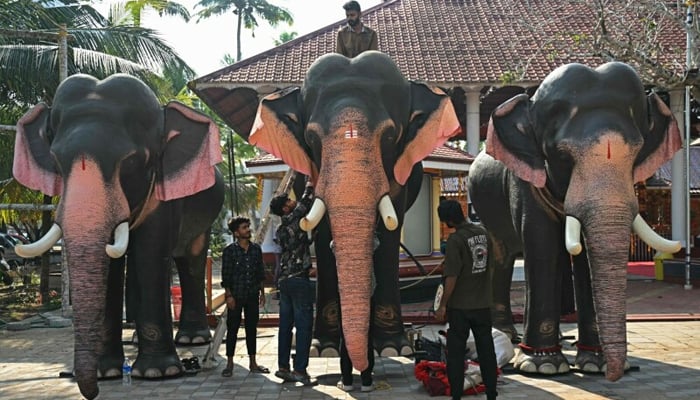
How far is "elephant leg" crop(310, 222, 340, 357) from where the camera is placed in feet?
25.9

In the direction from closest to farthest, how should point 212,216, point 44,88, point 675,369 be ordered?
point 675,369
point 212,216
point 44,88

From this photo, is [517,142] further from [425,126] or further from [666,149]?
[666,149]

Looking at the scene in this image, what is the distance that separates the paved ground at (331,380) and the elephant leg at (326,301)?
0.21 meters

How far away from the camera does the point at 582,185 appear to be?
21.0ft

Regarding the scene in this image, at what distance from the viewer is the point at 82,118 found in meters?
6.60

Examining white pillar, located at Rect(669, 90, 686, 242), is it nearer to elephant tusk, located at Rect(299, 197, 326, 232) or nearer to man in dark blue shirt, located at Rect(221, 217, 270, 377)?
man in dark blue shirt, located at Rect(221, 217, 270, 377)

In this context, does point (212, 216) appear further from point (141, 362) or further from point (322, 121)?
point (322, 121)

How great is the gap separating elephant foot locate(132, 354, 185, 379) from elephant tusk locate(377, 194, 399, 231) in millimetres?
2404

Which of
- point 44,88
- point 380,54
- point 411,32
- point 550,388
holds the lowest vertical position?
point 550,388

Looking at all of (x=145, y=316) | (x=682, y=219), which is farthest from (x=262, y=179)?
(x=145, y=316)

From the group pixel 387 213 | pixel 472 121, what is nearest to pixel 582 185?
pixel 387 213

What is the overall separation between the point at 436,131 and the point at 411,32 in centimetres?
1241

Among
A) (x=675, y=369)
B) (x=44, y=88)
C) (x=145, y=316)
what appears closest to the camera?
(x=145, y=316)

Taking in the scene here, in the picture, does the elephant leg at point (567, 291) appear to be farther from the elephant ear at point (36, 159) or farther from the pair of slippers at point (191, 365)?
the elephant ear at point (36, 159)
